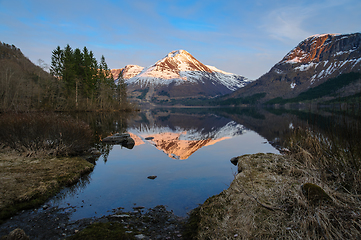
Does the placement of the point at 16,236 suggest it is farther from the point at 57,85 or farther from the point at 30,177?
the point at 57,85

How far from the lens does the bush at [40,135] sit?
13.5 metres

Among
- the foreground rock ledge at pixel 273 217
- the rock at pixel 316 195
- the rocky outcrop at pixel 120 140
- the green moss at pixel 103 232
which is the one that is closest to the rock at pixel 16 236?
the green moss at pixel 103 232

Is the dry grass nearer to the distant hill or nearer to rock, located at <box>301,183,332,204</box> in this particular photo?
rock, located at <box>301,183,332,204</box>

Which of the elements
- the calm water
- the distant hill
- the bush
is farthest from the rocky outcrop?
the distant hill

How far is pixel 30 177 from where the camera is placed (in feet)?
32.0

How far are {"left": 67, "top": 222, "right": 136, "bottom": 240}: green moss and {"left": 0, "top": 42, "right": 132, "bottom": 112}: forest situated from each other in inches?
1609

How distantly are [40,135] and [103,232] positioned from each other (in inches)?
454

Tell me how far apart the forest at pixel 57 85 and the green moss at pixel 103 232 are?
40.9m

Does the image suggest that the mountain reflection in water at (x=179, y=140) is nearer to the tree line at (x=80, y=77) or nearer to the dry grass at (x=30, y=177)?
the dry grass at (x=30, y=177)

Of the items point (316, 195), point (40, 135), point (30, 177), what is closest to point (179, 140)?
point (40, 135)

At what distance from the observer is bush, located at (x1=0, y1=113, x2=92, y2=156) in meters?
13.5

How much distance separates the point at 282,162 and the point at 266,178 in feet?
10.7

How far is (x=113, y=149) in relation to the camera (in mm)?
19828

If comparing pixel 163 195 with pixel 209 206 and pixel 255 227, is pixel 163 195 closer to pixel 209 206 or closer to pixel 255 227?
pixel 209 206
